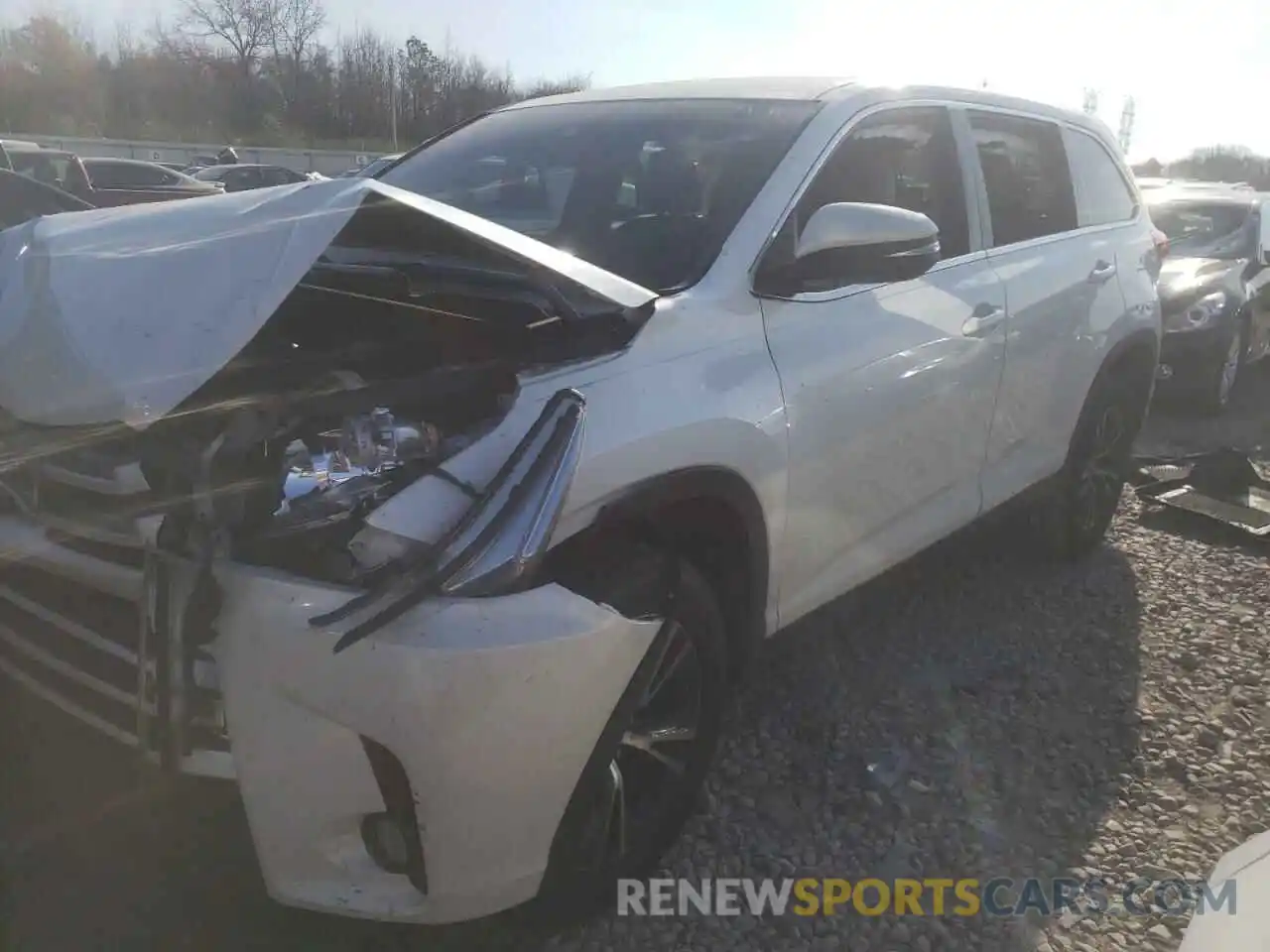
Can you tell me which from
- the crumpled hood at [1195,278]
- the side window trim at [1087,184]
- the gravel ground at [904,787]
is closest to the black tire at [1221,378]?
the crumpled hood at [1195,278]

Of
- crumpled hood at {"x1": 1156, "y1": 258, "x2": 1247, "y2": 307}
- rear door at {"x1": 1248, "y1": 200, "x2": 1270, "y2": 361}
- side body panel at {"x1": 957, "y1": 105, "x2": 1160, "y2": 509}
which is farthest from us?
rear door at {"x1": 1248, "y1": 200, "x2": 1270, "y2": 361}

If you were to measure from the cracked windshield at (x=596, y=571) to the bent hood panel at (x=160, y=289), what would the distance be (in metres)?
0.01

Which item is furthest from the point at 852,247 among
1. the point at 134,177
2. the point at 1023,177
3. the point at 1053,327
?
the point at 134,177

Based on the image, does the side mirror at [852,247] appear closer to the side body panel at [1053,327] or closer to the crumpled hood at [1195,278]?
the side body panel at [1053,327]

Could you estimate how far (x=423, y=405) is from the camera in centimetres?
211

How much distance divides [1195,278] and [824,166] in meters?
6.32

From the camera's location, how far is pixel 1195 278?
8.03 metres

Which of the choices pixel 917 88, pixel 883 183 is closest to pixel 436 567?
pixel 883 183

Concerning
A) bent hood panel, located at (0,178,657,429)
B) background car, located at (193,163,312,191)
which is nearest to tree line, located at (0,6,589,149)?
background car, located at (193,163,312,191)

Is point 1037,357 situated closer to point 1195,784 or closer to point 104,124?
point 1195,784

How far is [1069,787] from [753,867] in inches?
40.8

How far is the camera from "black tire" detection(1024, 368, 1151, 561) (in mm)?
4406

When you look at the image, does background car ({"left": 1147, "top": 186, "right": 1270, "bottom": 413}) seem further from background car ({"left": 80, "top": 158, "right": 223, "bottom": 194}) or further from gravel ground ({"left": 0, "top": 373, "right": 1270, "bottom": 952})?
background car ({"left": 80, "top": 158, "right": 223, "bottom": 194})

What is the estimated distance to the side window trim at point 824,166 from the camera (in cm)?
272
